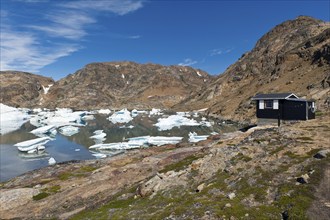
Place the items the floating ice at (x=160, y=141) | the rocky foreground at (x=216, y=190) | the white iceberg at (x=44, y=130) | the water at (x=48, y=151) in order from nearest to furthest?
the rocky foreground at (x=216, y=190) < the water at (x=48, y=151) < the floating ice at (x=160, y=141) < the white iceberg at (x=44, y=130)

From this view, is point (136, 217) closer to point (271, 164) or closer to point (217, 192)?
point (217, 192)

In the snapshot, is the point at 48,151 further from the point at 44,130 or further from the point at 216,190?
the point at 216,190

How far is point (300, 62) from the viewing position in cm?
13100

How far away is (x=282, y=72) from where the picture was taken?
133750 mm

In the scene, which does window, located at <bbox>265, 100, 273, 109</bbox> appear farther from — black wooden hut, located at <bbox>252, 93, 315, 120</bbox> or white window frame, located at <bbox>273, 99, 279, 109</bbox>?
white window frame, located at <bbox>273, 99, 279, 109</bbox>

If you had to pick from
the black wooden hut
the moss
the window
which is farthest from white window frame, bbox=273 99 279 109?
the moss

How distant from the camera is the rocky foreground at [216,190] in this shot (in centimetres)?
1593

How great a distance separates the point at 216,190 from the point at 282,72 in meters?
127

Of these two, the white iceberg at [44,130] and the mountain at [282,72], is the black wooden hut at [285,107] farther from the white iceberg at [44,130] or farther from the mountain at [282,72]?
the white iceberg at [44,130]

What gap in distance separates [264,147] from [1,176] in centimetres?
4220

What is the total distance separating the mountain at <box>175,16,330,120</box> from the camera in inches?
4080

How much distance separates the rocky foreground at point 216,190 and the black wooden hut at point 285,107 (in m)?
14.1

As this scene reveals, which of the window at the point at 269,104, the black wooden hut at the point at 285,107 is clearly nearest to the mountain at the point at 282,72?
the black wooden hut at the point at 285,107

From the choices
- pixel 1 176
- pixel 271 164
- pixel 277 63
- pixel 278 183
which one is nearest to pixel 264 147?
pixel 271 164
